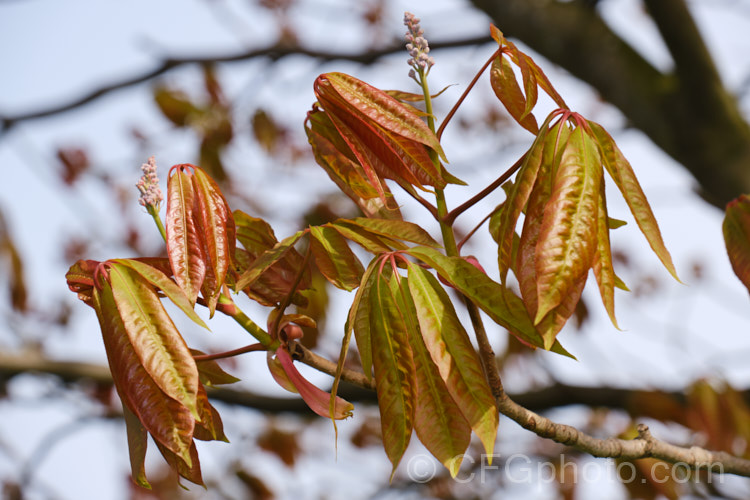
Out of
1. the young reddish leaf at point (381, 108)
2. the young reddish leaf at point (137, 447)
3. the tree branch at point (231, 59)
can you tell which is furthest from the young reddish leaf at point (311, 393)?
the tree branch at point (231, 59)

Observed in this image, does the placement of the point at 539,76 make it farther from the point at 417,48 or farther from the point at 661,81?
the point at 661,81

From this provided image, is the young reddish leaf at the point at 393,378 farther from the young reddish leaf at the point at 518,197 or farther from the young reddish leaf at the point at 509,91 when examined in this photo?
the young reddish leaf at the point at 509,91

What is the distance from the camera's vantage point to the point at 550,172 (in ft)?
2.19

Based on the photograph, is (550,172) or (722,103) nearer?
(550,172)

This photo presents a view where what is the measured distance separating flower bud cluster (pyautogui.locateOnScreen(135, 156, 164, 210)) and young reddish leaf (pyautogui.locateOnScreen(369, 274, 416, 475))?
1.00 ft

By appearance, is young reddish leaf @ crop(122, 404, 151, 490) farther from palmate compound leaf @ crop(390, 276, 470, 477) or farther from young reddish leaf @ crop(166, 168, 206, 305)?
palmate compound leaf @ crop(390, 276, 470, 477)

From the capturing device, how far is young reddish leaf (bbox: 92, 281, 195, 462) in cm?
67

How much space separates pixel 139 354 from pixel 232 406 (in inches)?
59.4

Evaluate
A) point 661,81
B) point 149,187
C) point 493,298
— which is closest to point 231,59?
point 661,81

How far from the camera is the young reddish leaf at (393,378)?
0.65m

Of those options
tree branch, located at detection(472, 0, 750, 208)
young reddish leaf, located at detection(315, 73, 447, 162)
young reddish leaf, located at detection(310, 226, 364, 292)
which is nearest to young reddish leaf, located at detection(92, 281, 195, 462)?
young reddish leaf, located at detection(310, 226, 364, 292)

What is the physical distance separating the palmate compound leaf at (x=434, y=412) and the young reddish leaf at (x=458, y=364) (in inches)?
0.8

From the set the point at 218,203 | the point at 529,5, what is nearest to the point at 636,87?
the point at 529,5

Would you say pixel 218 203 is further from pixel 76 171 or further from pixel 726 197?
pixel 76 171
